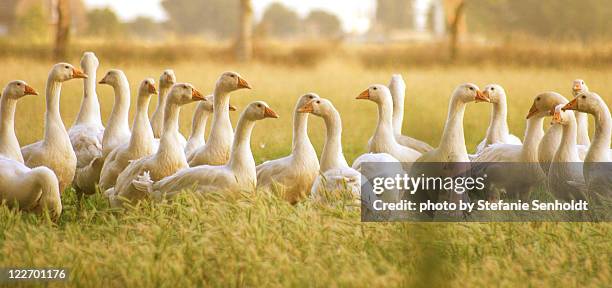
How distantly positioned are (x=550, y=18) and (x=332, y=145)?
17299mm

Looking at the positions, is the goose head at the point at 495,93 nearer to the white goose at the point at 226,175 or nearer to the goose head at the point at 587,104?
the goose head at the point at 587,104

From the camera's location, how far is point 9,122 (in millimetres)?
5477

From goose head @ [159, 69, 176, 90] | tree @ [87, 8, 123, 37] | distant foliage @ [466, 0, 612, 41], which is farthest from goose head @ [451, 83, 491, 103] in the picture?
tree @ [87, 8, 123, 37]

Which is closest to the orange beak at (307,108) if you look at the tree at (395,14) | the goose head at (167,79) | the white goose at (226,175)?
the white goose at (226,175)

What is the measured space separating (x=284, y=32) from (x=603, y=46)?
10.9 m

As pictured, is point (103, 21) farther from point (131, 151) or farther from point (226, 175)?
point (226, 175)

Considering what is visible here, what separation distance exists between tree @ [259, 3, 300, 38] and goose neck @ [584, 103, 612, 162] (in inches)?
746

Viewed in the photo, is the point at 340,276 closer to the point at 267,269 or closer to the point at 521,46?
the point at 267,269

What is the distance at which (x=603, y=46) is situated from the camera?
15.9m

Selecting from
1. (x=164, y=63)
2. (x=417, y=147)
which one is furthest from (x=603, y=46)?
(x=417, y=147)

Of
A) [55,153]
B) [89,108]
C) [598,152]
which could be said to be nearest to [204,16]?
[89,108]

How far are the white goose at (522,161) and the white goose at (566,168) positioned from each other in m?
0.27

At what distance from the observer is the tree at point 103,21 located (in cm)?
1984

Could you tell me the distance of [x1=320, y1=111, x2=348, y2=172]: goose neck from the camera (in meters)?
5.56
